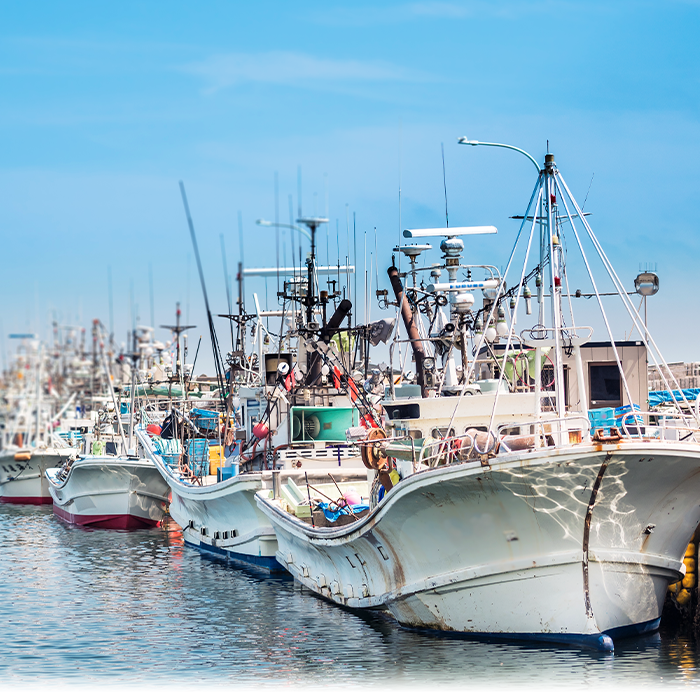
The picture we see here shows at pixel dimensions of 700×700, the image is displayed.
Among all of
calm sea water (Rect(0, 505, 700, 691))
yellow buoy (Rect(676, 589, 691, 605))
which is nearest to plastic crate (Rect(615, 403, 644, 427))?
yellow buoy (Rect(676, 589, 691, 605))

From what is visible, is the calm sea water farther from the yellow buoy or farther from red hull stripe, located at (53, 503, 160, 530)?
red hull stripe, located at (53, 503, 160, 530)

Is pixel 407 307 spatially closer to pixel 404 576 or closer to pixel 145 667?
pixel 404 576

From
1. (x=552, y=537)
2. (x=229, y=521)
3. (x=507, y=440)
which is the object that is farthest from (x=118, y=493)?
(x=552, y=537)

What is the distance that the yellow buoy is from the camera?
54.4ft

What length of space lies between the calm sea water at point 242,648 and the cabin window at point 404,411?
3933mm

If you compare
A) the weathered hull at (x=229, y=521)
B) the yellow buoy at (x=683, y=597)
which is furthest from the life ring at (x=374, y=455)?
the weathered hull at (x=229, y=521)

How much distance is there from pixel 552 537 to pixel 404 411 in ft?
16.3

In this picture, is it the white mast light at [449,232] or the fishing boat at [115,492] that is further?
the fishing boat at [115,492]

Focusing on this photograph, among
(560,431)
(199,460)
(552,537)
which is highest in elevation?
(560,431)

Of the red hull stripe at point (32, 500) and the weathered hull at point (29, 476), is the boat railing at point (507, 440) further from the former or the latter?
the red hull stripe at point (32, 500)

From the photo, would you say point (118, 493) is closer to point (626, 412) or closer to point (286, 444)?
point (286, 444)

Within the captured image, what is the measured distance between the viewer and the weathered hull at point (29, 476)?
5119 cm

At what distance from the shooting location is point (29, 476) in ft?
170

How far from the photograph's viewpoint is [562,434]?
14.4 m
